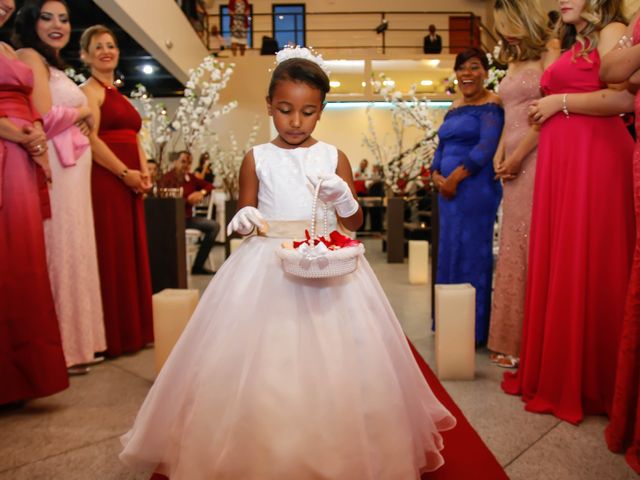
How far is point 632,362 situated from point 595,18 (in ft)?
4.84

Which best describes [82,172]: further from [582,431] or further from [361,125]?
[361,125]

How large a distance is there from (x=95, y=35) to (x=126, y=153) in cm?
76

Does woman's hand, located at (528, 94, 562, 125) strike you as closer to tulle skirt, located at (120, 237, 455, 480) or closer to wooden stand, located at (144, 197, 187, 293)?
tulle skirt, located at (120, 237, 455, 480)

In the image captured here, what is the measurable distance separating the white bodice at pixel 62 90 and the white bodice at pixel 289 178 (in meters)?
1.75

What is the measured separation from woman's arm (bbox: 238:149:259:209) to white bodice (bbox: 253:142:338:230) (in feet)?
0.06

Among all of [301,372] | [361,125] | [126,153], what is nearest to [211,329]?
[301,372]

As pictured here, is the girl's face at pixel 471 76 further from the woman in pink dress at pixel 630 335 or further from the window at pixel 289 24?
the window at pixel 289 24

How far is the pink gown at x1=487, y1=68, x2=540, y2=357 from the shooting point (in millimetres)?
3307

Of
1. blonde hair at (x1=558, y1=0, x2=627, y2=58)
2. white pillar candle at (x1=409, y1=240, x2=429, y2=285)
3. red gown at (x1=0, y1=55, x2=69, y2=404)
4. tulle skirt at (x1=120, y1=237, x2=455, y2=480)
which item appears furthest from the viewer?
white pillar candle at (x1=409, y1=240, x2=429, y2=285)

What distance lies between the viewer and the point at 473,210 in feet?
12.7

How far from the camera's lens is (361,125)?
17531 millimetres

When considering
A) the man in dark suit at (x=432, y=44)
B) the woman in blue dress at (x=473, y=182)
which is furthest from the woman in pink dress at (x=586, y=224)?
the man in dark suit at (x=432, y=44)

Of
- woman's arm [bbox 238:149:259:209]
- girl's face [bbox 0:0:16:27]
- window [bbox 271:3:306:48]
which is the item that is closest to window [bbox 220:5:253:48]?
window [bbox 271:3:306:48]

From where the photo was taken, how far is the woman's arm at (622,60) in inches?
84.7
